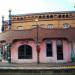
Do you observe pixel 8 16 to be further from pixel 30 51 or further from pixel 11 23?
pixel 30 51

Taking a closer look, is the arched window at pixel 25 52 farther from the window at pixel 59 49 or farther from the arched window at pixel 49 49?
the window at pixel 59 49

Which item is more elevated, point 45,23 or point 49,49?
point 45,23

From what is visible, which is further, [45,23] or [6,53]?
[45,23]

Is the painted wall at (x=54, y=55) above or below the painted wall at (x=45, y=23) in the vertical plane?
below

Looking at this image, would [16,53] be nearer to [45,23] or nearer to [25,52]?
[25,52]

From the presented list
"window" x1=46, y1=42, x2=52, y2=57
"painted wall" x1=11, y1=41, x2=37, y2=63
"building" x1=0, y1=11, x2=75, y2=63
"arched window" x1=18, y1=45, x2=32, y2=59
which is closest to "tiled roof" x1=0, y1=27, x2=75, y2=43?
"building" x1=0, y1=11, x2=75, y2=63

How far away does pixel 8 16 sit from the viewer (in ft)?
149

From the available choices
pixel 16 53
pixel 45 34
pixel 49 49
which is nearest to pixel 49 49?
pixel 49 49

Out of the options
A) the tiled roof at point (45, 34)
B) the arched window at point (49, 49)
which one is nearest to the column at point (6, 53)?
the tiled roof at point (45, 34)

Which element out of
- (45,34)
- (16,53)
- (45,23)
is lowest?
(16,53)

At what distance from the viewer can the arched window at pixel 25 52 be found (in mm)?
39406

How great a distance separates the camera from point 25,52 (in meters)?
39.5

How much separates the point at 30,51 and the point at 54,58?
367 cm

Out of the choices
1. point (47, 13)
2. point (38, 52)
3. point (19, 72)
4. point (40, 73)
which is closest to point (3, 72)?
point (19, 72)
